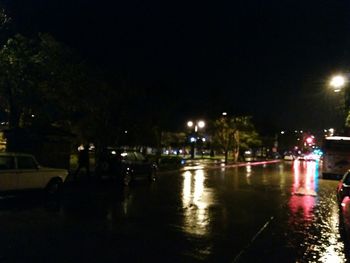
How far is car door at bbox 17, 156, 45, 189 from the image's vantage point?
15393mm

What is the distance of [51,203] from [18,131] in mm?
10181

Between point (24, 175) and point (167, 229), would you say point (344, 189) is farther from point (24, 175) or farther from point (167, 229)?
point (24, 175)

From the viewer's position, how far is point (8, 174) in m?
14.9

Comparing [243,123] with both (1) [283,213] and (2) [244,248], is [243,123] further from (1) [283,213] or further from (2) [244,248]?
(2) [244,248]

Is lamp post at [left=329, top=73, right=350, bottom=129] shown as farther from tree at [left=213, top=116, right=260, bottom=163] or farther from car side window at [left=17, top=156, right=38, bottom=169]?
tree at [left=213, top=116, right=260, bottom=163]

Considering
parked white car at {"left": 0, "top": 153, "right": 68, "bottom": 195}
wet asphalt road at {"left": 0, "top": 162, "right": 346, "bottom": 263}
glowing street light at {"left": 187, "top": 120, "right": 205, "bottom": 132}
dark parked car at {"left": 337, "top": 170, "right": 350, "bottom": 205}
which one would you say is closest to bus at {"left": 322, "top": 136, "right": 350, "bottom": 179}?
wet asphalt road at {"left": 0, "top": 162, "right": 346, "bottom": 263}

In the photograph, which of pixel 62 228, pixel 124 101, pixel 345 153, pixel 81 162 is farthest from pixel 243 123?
pixel 62 228

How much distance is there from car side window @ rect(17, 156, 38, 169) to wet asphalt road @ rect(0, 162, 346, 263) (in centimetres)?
91

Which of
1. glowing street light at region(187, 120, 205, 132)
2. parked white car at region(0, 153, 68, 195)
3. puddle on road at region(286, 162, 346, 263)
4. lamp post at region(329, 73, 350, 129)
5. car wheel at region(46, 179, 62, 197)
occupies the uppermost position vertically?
glowing street light at region(187, 120, 205, 132)

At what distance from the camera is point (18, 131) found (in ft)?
83.0

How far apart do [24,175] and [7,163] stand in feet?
1.97

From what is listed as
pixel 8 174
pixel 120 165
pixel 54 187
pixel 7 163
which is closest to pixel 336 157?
pixel 120 165

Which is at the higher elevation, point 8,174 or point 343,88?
point 343,88

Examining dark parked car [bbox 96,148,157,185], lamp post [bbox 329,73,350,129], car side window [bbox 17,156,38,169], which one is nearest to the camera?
car side window [bbox 17,156,38,169]
